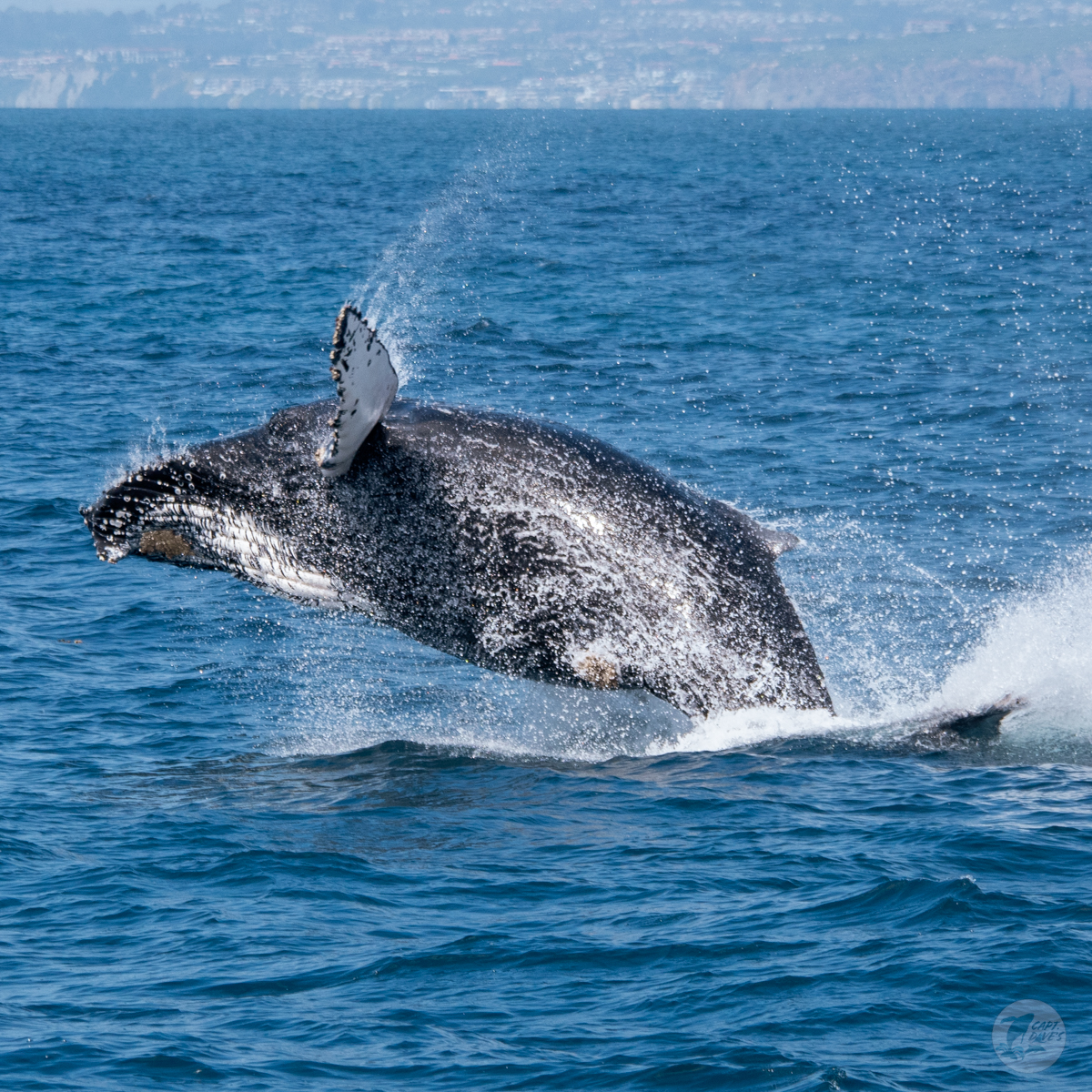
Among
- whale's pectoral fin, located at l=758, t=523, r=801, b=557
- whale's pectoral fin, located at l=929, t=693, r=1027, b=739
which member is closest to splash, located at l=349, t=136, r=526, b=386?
whale's pectoral fin, located at l=758, t=523, r=801, b=557

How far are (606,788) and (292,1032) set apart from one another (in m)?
4.46

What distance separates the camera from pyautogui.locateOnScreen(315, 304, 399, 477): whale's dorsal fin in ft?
36.9

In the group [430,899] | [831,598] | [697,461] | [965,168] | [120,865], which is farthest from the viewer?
[965,168]

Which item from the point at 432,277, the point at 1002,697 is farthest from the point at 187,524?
the point at 432,277

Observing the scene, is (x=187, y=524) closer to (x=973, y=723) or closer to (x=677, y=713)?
(x=677, y=713)

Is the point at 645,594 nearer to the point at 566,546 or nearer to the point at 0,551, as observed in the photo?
the point at 566,546

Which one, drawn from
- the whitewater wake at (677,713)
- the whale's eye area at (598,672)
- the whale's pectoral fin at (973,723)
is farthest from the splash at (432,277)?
the whale's pectoral fin at (973,723)

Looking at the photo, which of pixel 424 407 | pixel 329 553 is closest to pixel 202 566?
pixel 329 553

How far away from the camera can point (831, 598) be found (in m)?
19.3

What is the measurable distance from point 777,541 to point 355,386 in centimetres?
419

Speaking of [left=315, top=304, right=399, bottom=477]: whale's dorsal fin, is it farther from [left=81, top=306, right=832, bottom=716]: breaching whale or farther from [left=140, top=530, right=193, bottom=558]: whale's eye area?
[left=140, top=530, right=193, bottom=558]: whale's eye area

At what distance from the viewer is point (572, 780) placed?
1437cm

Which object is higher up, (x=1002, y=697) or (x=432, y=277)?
(x=432, y=277)

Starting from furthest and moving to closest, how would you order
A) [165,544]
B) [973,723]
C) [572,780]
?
[973,723] < [572,780] < [165,544]
